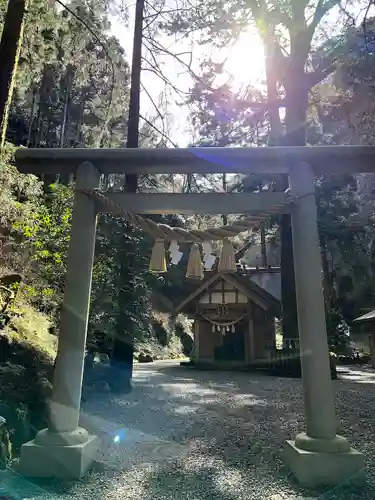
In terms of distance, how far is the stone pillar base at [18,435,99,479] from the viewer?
2.83m

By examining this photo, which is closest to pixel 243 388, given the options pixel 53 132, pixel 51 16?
pixel 51 16

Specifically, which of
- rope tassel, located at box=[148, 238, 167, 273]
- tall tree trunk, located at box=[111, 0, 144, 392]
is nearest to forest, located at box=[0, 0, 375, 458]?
tall tree trunk, located at box=[111, 0, 144, 392]

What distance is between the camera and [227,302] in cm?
1344

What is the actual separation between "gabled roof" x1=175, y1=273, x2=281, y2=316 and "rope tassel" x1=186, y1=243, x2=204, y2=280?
361 inches

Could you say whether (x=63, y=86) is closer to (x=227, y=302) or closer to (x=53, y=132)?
(x=53, y=132)

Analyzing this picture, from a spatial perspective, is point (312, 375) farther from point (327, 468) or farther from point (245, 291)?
point (245, 291)

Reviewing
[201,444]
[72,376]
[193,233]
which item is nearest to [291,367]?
[201,444]

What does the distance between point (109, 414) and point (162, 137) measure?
649cm

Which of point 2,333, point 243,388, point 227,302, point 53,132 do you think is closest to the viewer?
point 2,333

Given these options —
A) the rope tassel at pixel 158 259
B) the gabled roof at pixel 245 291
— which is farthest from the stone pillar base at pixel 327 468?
the gabled roof at pixel 245 291

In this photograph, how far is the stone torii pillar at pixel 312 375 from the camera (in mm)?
2783

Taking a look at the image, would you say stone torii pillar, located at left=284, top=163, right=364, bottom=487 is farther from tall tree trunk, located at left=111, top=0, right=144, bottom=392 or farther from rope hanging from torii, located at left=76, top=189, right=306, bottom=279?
tall tree trunk, located at left=111, top=0, right=144, bottom=392

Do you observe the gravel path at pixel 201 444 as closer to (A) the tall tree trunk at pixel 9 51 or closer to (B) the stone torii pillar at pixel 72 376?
(B) the stone torii pillar at pixel 72 376

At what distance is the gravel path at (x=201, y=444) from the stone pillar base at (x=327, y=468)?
7cm
